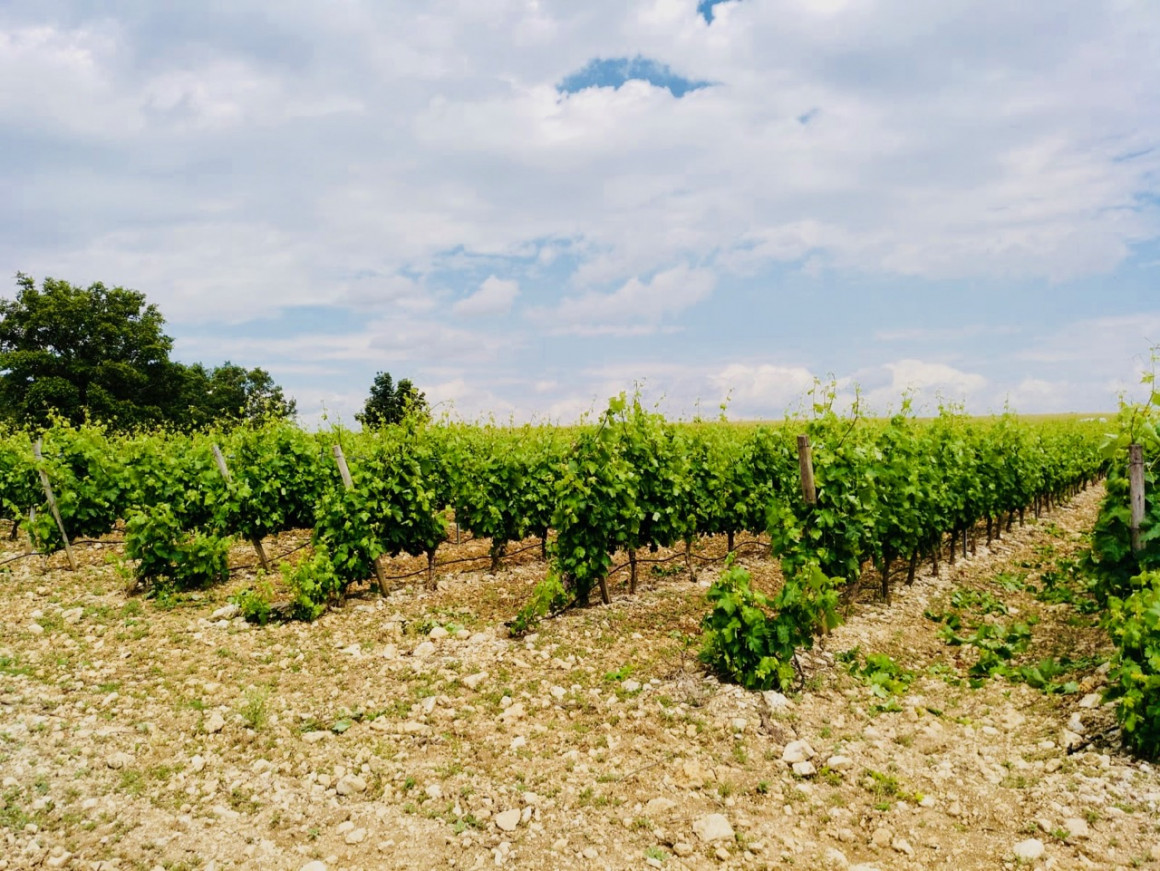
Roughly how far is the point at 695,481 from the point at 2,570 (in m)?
11.3

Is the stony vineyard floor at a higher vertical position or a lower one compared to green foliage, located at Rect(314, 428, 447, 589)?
lower

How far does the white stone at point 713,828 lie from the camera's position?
400 centimetres

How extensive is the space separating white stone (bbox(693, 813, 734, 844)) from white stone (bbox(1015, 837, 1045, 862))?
153cm

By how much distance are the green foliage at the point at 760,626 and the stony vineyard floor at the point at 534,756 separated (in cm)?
26

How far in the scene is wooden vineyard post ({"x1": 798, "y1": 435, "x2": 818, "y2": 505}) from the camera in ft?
22.1

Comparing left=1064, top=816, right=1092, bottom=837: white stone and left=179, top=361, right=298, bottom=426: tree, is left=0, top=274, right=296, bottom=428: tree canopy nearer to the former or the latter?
Answer: left=179, top=361, right=298, bottom=426: tree

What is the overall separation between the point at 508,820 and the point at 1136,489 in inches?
231

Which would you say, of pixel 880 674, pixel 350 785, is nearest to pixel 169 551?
pixel 350 785

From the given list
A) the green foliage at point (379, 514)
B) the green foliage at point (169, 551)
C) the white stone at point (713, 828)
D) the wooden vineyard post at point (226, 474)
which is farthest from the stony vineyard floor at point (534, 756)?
the wooden vineyard post at point (226, 474)

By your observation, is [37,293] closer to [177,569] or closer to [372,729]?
[177,569]

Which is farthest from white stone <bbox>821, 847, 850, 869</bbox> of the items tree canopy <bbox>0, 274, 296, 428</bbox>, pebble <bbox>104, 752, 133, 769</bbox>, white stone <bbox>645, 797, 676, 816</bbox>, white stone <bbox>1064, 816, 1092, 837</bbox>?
tree canopy <bbox>0, 274, 296, 428</bbox>

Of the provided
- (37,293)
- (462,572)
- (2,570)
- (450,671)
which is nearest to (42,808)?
(450,671)

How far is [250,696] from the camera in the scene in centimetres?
606

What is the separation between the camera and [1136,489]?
6.16m
